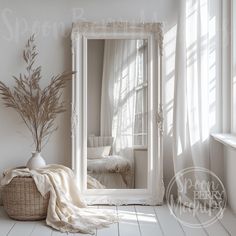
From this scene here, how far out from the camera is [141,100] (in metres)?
4.41

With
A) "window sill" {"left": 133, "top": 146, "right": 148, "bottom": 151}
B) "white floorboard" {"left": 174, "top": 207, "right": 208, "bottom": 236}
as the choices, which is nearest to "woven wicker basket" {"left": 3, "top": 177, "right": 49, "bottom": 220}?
"window sill" {"left": 133, "top": 146, "right": 148, "bottom": 151}

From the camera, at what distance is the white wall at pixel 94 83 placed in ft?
14.3

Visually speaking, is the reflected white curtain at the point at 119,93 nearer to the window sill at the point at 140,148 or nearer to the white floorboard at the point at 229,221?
the window sill at the point at 140,148

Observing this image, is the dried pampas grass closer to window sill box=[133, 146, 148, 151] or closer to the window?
the window

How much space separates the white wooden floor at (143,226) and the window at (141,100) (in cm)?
73

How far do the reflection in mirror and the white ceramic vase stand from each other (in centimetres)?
49

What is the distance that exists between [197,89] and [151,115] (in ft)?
1.71

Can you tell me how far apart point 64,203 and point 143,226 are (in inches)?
28.5

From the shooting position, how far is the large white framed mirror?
436 centimetres

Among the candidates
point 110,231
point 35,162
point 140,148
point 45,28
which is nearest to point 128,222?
point 110,231

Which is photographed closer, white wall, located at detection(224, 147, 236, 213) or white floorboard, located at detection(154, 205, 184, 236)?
white floorboard, located at detection(154, 205, 184, 236)

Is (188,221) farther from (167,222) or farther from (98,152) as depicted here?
(98,152)

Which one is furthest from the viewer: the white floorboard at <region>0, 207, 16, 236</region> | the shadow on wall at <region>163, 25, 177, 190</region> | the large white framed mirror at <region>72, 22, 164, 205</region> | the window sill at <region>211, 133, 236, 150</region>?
the shadow on wall at <region>163, 25, 177, 190</region>

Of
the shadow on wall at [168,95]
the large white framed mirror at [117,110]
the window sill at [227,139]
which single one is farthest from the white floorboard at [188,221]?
the window sill at [227,139]
